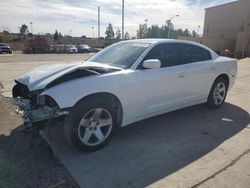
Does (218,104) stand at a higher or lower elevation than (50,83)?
lower

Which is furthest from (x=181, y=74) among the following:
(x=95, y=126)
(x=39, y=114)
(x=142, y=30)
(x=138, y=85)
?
(x=142, y=30)

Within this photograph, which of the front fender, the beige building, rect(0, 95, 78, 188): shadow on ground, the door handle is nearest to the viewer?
rect(0, 95, 78, 188): shadow on ground

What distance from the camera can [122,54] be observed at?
4.38 meters

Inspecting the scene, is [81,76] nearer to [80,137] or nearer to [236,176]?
[80,137]

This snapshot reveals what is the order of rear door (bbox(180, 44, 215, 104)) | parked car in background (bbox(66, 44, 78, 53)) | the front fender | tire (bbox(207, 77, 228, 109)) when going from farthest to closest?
1. parked car in background (bbox(66, 44, 78, 53))
2. tire (bbox(207, 77, 228, 109))
3. rear door (bbox(180, 44, 215, 104))
4. the front fender

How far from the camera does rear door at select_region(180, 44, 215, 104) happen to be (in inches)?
188

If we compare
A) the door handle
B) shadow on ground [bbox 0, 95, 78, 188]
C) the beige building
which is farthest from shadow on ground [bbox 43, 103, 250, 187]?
the beige building

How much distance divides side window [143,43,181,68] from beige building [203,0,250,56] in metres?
29.8

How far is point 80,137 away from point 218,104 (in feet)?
11.9

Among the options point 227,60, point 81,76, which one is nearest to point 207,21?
point 227,60

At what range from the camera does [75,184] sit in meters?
2.85

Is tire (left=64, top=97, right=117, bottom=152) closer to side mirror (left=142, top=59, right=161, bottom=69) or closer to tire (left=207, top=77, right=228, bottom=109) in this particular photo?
side mirror (left=142, top=59, right=161, bottom=69)

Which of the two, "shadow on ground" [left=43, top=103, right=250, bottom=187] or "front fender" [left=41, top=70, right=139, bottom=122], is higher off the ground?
"front fender" [left=41, top=70, right=139, bottom=122]

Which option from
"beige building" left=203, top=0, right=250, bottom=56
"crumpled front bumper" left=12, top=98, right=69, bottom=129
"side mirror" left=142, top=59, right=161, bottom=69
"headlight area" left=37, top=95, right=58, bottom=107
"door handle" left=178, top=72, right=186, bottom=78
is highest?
"beige building" left=203, top=0, right=250, bottom=56
